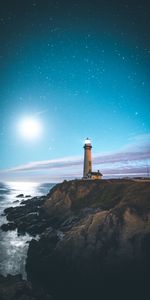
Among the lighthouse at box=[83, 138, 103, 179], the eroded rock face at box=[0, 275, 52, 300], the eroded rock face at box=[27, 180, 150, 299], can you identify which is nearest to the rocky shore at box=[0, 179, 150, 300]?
the eroded rock face at box=[27, 180, 150, 299]

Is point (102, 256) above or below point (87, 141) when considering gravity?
below

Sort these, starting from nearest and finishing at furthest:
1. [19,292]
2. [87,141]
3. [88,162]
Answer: [19,292] < [88,162] < [87,141]

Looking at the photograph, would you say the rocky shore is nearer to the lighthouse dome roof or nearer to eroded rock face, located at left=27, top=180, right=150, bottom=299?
eroded rock face, located at left=27, top=180, right=150, bottom=299

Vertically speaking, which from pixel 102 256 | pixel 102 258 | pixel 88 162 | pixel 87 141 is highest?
pixel 87 141

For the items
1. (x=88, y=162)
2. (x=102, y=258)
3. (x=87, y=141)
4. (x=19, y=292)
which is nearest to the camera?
A: (x=19, y=292)

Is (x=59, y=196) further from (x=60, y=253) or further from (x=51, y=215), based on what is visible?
(x=60, y=253)

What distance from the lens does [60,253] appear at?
17469mm

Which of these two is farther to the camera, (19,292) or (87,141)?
(87,141)

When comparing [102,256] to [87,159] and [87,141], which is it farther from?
[87,141]

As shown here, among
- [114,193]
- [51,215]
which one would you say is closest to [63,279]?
[114,193]

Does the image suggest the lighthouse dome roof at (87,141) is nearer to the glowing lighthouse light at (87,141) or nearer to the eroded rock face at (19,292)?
the glowing lighthouse light at (87,141)

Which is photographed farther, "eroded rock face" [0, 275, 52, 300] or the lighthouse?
the lighthouse

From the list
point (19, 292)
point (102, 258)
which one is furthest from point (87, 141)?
point (19, 292)

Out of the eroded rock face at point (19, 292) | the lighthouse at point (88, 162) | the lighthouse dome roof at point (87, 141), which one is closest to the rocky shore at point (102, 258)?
the eroded rock face at point (19, 292)
